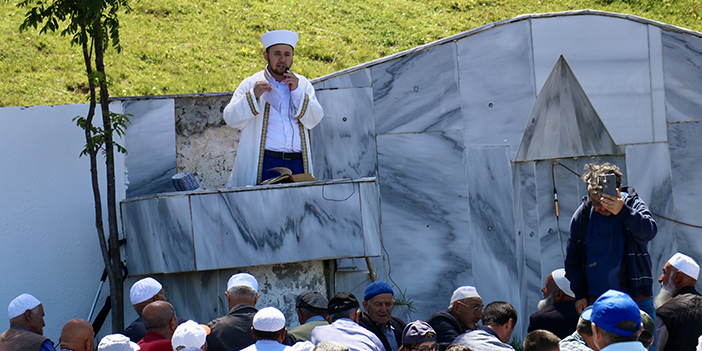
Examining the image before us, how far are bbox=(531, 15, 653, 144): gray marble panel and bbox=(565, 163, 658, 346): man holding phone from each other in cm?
322

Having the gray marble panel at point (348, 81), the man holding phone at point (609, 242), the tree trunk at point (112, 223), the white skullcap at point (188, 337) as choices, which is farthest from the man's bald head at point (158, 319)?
the gray marble panel at point (348, 81)

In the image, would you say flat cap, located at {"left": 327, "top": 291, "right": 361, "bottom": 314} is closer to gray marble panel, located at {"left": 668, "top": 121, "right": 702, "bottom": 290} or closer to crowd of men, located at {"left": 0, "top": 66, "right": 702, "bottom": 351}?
crowd of men, located at {"left": 0, "top": 66, "right": 702, "bottom": 351}

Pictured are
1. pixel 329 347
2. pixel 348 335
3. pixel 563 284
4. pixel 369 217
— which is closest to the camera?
pixel 329 347

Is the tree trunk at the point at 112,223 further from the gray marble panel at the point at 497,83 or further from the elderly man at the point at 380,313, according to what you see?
the gray marble panel at the point at 497,83

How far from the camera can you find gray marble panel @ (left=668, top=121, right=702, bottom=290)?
8148mm

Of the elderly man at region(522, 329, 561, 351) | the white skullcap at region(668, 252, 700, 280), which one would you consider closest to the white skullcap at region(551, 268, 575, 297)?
the white skullcap at region(668, 252, 700, 280)

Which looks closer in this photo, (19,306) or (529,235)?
(19,306)

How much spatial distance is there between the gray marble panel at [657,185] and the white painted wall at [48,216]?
5.87m

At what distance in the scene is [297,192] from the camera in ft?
20.8

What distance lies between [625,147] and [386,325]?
4.39 m

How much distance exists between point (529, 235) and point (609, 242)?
2.88m

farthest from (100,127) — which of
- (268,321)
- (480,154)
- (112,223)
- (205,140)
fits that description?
(480,154)

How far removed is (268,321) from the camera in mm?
4051

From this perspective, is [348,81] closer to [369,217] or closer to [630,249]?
[369,217]
